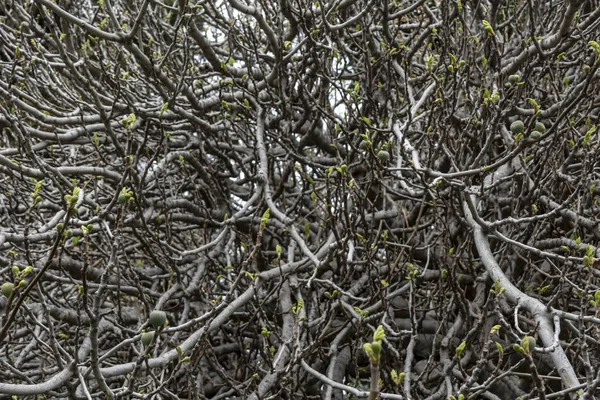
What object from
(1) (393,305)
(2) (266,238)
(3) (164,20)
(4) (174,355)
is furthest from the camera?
(3) (164,20)

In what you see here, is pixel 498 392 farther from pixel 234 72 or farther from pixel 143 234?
pixel 234 72

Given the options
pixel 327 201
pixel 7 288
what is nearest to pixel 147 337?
pixel 7 288

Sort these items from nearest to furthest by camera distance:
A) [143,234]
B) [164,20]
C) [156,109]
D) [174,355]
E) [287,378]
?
[174,355]
[287,378]
[143,234]
[156,109]
[164,20]

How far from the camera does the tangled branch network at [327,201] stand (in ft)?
10.8

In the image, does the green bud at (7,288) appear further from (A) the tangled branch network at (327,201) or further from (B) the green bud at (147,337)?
(A) the tangled branch network at (327,201)

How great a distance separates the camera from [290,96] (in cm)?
447

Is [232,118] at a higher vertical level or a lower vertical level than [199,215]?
higher

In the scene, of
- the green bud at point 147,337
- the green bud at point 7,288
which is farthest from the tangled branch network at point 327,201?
the green bud at point 7,288

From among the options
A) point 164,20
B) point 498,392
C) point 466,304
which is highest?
point 164,20

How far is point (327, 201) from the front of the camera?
3230 millimetres

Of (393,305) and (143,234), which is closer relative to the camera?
(143,234)

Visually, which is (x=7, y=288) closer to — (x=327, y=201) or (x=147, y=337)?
(x=147, y=337)

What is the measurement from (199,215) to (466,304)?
2.48m

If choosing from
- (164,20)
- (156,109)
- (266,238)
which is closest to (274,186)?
(266,238)
